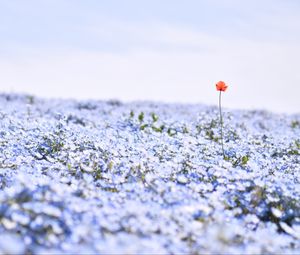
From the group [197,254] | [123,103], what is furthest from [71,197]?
[123,103]

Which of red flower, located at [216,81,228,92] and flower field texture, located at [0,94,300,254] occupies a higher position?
red flower, located at [216,81,228,92]

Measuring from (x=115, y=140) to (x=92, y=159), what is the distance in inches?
66.2

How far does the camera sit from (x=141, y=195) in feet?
17.5

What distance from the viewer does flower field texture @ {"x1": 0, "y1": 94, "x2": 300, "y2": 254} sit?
4.47m

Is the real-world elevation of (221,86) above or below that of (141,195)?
above

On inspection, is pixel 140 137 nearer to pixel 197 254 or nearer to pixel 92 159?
pixel 92 159

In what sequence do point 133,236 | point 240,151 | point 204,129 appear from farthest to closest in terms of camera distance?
point 204,129
point 240,151
point 133,236

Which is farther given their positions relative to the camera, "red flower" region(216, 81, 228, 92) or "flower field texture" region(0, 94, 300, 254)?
"red flower" region(216, 81, 228, 92)

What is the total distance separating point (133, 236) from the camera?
14.3 feet

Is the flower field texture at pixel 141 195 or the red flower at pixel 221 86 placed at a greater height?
the red flower at pixel 221 86

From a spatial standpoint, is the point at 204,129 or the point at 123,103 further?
the point at 123,103

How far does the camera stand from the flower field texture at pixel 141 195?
4469 mm

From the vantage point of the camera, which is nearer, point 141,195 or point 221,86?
point 141,195

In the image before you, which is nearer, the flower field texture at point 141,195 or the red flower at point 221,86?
the flower field texture at point 141,195
